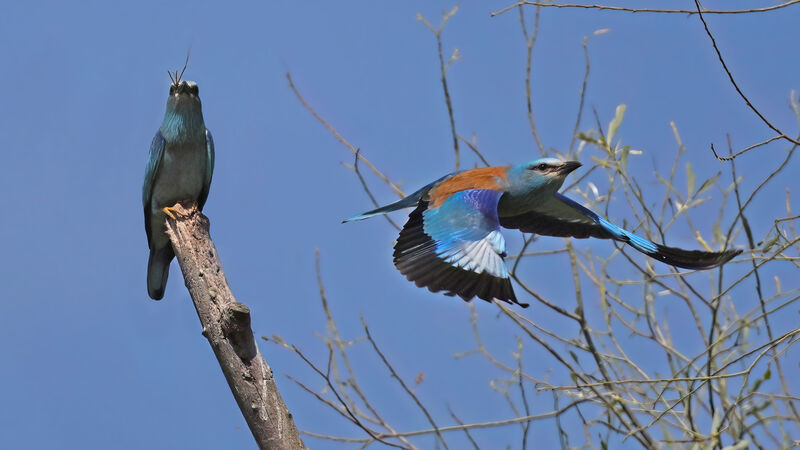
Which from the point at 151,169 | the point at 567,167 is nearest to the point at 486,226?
the point at 567,167

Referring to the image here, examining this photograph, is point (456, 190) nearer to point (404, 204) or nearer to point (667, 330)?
point (404, 204)

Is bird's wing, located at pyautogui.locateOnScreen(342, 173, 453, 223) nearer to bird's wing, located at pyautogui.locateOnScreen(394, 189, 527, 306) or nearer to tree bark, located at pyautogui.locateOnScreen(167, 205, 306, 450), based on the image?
bird's wing, located at pyautogui.locateOnScreen(394, 189, 527, 306)

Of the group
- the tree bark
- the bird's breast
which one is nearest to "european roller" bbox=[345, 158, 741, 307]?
the tree bark

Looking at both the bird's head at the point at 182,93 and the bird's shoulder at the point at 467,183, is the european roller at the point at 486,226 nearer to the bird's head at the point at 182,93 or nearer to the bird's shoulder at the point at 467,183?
the bird's shoulder at the point at 467,183

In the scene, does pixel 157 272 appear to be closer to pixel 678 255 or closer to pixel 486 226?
pixel 486 226

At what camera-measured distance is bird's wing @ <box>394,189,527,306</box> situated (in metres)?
3.57

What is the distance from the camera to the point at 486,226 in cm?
385

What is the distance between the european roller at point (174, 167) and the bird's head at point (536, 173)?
6.00 ft

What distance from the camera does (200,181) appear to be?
5195mm

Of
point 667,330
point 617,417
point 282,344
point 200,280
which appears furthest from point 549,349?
point 200,280

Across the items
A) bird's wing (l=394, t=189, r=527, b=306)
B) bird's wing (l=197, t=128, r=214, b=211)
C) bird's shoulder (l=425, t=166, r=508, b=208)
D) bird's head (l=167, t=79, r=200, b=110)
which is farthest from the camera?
bird's wing (l=197, t=128, r=214, b=211)

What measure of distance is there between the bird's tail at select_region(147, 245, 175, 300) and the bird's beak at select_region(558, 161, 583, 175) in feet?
7.65

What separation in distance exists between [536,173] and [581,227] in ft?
1.69

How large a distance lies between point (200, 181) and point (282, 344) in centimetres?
113
